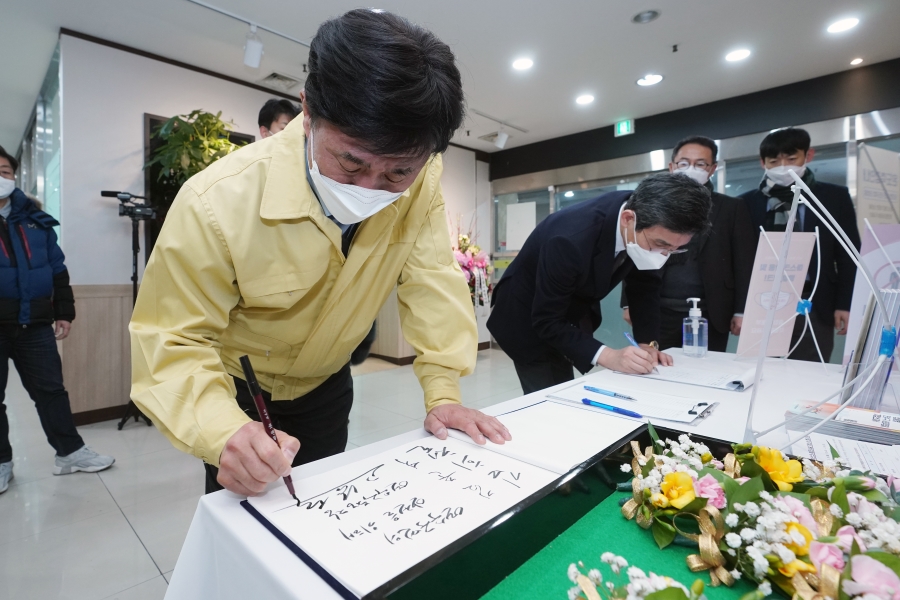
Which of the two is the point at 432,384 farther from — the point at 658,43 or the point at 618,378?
the point at 658,43

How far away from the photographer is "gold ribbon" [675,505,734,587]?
49cm

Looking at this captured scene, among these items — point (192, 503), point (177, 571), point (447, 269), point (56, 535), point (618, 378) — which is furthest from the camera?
point (192, 503)

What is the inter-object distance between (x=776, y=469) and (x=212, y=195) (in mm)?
901

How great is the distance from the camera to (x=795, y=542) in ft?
1.47

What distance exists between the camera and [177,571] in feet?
1.88

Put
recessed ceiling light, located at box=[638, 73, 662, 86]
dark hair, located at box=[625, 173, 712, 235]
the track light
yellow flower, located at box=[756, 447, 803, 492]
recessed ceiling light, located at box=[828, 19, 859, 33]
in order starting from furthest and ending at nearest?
recessed ceiling light, located at box=[638, 73, 662, 86], recessed ceiling light, located at box=[828, 19, 859, 33], the track light, dark hair, located at box=[625, 173, 712, 235], yellow flower, located at box=[756, 447, 803, 492]

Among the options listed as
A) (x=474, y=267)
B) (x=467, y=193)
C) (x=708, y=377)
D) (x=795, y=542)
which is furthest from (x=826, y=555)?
(x=467, y=193)

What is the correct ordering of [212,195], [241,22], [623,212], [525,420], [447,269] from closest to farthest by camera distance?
[212,195], [525,420], [447,269], [623,212], [241,22]

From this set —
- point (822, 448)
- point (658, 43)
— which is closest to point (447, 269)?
point (822, 448)

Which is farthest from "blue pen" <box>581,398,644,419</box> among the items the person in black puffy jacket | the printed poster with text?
the person in black puffy jacket

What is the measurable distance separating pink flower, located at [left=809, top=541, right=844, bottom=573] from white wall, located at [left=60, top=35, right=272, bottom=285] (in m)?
3.93

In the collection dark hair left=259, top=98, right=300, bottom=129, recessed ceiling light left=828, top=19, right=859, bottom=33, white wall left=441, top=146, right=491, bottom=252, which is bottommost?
dark hair left=259, top=98, right=300, bottom=129

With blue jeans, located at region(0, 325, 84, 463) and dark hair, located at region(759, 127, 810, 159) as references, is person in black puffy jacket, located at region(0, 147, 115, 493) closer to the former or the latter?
blue jeans, located at region(0, 325, 84, 463)

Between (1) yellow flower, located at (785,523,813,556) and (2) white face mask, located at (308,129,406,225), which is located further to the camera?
(2) white face mask, located at (308,129,406,225)
